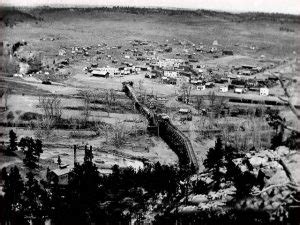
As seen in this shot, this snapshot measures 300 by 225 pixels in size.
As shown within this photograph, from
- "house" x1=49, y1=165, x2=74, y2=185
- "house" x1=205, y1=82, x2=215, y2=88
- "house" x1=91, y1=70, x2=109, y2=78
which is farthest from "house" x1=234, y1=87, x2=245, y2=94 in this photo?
"house" x1=49, y1=165, x2=74, y2=185

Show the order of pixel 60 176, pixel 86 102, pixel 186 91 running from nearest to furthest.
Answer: pixel 60 176 < pixel 86 102 < pixel 186 91

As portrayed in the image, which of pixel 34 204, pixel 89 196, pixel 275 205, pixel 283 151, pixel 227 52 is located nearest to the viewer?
pixel 275 205

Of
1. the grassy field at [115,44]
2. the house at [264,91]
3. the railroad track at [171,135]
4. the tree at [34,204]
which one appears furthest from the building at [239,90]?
the tree at [34,204]

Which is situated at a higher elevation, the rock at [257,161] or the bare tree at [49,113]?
the rock at [257,161]

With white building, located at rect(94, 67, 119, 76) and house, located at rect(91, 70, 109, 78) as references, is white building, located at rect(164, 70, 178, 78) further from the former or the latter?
house, located at rect(91, 70, 109, 78)

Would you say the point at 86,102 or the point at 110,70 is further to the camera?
the point at 110,70

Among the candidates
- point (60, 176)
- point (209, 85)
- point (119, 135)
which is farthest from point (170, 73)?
point (60, 176)

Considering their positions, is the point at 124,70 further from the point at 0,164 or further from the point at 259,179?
the point at 259,179

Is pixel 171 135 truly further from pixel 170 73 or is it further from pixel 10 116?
pixel 170 73

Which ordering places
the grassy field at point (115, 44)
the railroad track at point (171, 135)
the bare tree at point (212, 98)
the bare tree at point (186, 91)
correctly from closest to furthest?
the railroad track at point (171, 135)
the grassy field at point (115, 44)
the bare tree at point (212, 98)
the bare tree at point (186, 91)

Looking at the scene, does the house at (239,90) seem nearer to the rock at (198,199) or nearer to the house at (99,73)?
the house at (99,73)
